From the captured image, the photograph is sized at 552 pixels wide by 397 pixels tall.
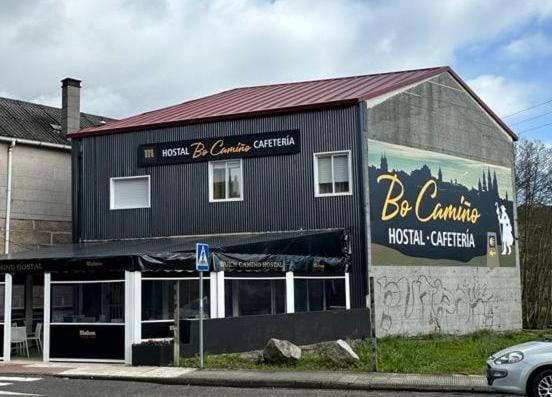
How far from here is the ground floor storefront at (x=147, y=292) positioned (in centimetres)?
1800

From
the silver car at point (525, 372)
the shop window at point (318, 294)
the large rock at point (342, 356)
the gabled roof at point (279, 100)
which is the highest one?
the gabled roof at point (279, 100)

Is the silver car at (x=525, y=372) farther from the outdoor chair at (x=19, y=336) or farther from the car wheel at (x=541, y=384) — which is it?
the outdoor chair at (x=19, y=336)

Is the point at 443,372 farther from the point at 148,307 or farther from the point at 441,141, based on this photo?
the point at 441,141

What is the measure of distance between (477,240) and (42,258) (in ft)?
53.3

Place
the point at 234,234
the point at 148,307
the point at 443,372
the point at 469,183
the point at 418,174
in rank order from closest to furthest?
1. the point at 443,372
2. the point at 148,307
3. the point at 234,234
4. the point at 418,174
5. the point at 469,183

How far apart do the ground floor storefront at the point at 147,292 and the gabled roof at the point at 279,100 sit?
4.75m

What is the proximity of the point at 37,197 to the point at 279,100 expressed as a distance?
1048cm

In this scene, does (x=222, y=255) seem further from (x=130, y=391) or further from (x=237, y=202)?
(x=130, y=391)

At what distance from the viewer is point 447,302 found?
26.2 m

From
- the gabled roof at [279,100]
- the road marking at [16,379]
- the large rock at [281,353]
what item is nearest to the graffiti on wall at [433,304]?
the gabled roof at [279,100]

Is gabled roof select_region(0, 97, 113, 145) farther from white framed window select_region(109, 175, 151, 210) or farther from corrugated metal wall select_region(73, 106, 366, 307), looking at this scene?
white framed window select_region(109, 175, 151, 210)

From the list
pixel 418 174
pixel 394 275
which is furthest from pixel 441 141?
pixel 394 275

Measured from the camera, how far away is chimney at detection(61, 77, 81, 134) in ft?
101

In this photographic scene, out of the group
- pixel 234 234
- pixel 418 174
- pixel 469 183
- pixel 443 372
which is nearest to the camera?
pixel 443 372
